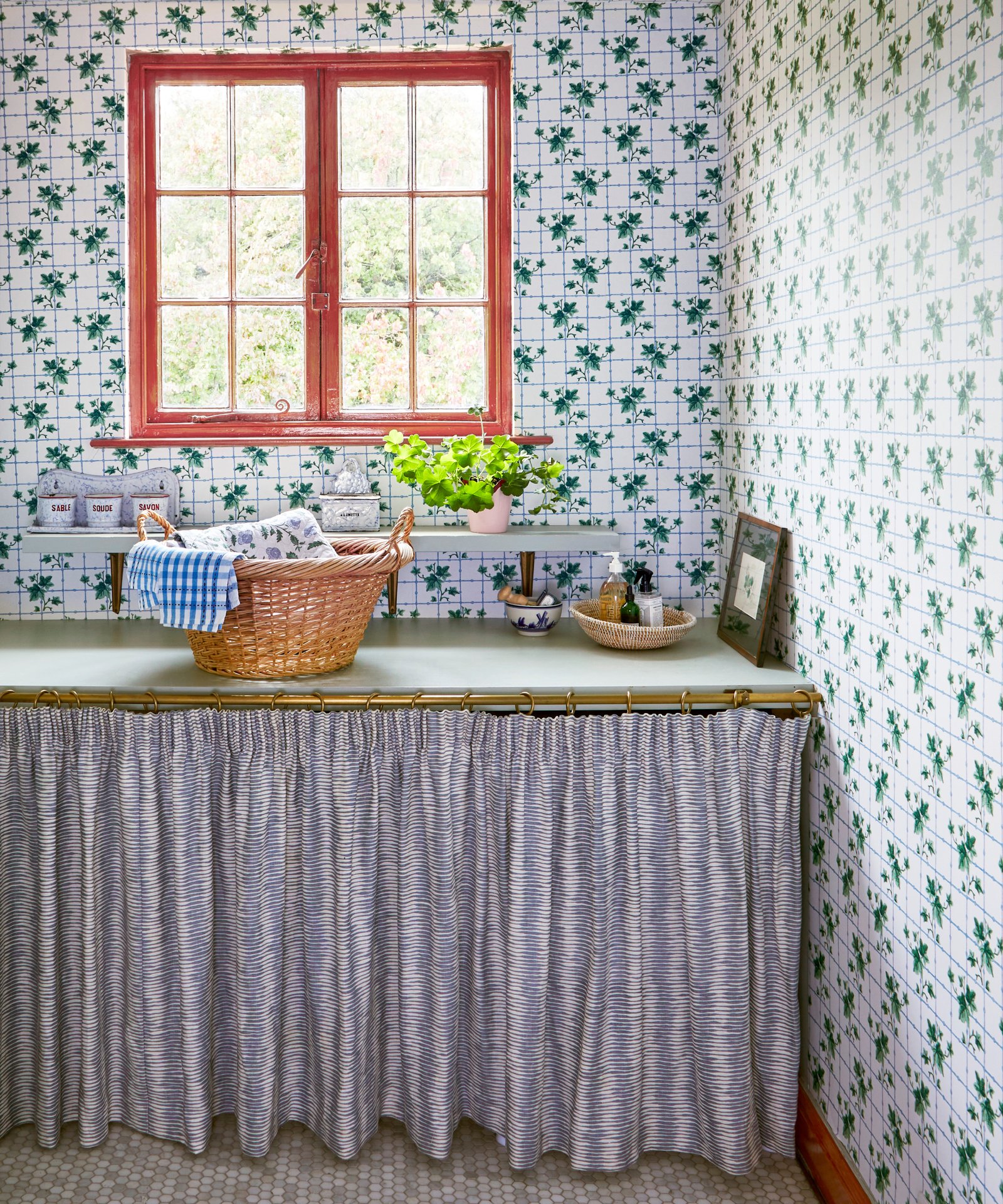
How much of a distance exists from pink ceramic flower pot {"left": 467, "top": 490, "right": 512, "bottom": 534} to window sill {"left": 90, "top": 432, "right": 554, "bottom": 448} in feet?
0.68

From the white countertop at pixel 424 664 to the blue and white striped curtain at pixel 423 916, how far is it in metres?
0.07

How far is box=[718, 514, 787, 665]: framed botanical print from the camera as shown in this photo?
90.8 inches

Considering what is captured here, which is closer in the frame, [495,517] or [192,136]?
[495,517]

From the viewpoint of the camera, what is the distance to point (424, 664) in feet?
7.75

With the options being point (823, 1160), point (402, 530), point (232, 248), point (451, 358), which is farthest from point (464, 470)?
point (823, 1160)

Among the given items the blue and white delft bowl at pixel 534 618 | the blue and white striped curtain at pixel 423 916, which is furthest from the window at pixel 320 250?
the blue and white striped curtain at pixel 423 916

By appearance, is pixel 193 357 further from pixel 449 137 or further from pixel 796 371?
pixel 796 371

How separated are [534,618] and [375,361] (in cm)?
81

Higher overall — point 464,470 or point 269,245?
point 269,245

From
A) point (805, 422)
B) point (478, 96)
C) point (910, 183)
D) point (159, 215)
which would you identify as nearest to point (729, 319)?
point (805, 422)

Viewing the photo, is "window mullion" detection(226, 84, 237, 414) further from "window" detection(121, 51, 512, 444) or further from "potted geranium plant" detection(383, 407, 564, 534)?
"potted geranium plant" detection(383, 407, 564, 534)

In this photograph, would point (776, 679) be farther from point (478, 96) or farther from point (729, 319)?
point (478, 96)

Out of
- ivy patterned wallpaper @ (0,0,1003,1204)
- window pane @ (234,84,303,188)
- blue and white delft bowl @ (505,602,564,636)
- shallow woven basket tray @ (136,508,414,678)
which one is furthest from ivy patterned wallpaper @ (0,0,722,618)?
shallow woven basket tray @ (136,508,414,678)

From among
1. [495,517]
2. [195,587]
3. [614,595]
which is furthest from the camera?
[495,517]
